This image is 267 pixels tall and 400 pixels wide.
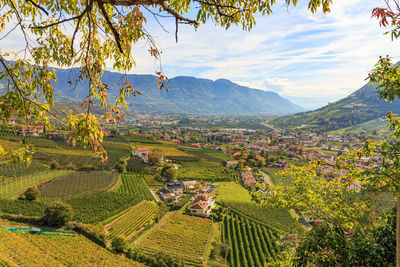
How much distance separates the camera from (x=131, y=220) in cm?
2075

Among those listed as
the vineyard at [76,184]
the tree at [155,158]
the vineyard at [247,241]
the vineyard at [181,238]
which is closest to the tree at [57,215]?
the vineyard at [181,238]

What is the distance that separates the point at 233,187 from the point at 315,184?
30.9 m

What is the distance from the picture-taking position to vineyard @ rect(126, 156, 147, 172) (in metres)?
36.7

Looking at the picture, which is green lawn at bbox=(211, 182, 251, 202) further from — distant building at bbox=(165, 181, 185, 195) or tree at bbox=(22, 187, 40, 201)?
tree at bbox=(22, 187, 40, 201)

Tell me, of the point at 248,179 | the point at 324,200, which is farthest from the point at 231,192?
the point at 324,200

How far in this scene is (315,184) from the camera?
4.62 metres

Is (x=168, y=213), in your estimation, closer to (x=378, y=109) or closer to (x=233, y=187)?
(x=233, y=187)

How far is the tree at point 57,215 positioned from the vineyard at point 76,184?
6.72 metres

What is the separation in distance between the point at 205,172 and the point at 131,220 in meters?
21.3

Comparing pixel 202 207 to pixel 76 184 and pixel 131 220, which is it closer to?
pixel 131 220

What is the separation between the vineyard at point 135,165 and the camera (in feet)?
120

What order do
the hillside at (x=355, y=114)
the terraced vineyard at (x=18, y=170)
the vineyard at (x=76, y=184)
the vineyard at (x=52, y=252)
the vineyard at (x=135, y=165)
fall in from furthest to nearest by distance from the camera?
1. the hillside at (x=355, y=114)
2. the vineyard at (x=135, y=165)
3. the terraced vineyard at (x=18, y=170)
4. the vineyard at (x=76, y=184)
5. the vineyard at (x=52, y=252)

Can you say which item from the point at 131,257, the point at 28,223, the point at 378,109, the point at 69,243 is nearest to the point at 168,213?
the point at 131,257

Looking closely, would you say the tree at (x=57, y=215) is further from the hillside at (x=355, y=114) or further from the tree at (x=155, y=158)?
the hillside at (x=355, y=114)
